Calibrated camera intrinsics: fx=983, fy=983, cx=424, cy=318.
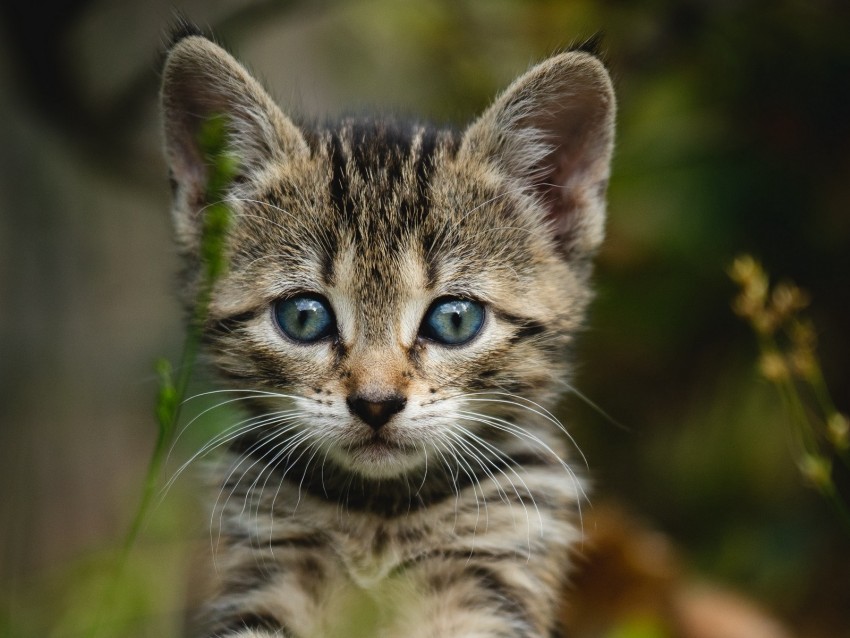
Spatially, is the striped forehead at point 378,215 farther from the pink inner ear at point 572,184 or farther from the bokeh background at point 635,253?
the bokeh background at point 635,253

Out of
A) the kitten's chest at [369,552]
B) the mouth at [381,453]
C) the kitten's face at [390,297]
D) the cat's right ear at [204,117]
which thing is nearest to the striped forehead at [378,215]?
the kitten's face at [390,297]

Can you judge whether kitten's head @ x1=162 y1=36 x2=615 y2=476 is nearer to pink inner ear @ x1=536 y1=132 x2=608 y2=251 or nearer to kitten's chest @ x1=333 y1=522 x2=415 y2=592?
pink inner ear @ x1=536 y1=132 x2=608 y2=251

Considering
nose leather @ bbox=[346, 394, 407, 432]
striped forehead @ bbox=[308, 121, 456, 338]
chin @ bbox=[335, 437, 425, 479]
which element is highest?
striped forehead @ bbox=[308, 121, 456, 338]

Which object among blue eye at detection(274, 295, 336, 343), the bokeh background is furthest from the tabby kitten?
the bokeh background

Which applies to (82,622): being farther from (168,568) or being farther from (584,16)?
(584,16)

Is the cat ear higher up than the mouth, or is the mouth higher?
the cat ear

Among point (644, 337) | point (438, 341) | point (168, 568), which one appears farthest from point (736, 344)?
point (168, 568)
